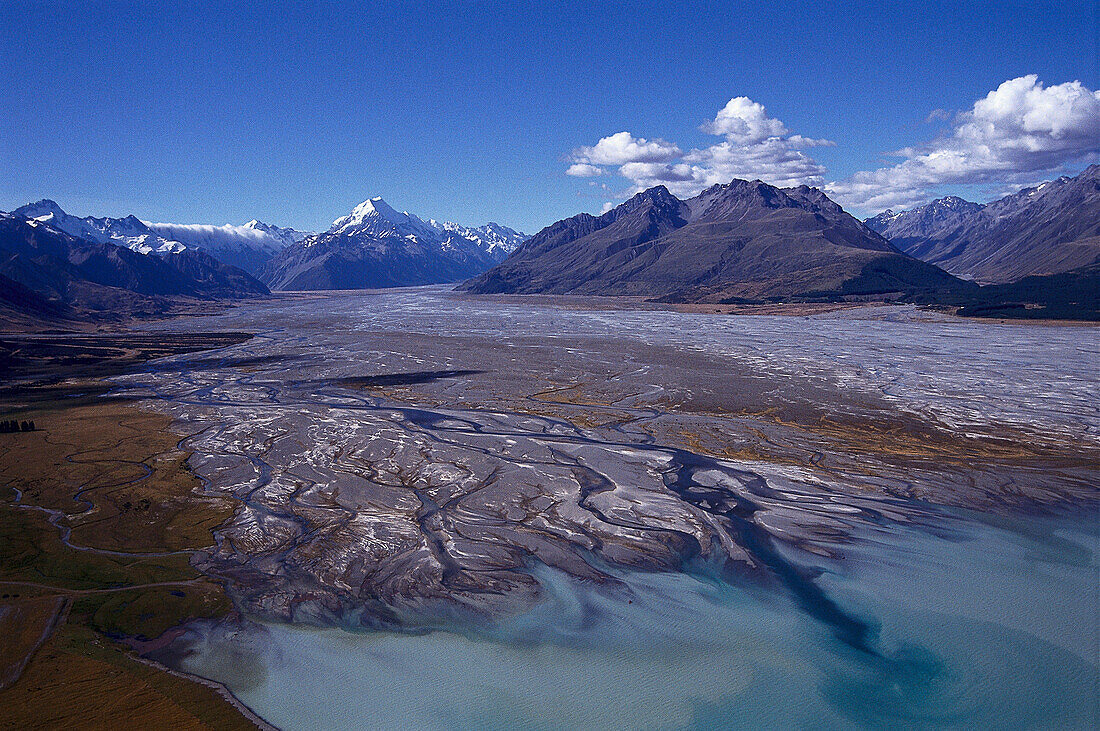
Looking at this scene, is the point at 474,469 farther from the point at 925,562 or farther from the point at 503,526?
the point at 925,562

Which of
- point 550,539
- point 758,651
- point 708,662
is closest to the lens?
point 708,662

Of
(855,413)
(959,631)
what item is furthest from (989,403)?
(959,631)

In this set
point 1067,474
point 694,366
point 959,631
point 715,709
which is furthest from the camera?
point 694,366

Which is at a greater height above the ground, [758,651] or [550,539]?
[550,539]

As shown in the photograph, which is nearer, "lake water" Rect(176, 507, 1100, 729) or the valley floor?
"lake water" Rect(176, 507, 1100, 729)

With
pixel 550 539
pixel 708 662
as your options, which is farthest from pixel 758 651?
pixel 550 539

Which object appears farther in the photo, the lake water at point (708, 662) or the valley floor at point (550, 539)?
the valley floor at point (550, 539)

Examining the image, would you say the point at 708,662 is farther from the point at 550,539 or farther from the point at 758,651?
the point at 550,539

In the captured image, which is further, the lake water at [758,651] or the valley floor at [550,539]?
the valley floor at [550,539]

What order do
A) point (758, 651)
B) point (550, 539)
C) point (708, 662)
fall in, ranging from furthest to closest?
point (550, 539)
point (758, 651)
point (708, 662)

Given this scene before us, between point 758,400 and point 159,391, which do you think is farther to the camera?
point 159,391

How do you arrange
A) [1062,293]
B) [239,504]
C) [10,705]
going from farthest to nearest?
[1062,293], [239,504], [10,705]
